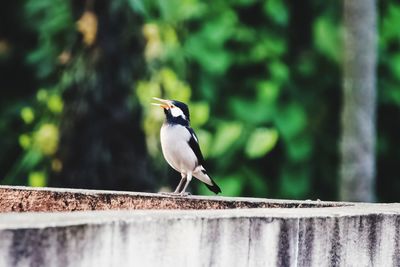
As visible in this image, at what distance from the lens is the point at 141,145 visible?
30.4 feet

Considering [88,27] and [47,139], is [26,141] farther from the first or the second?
[88,27]

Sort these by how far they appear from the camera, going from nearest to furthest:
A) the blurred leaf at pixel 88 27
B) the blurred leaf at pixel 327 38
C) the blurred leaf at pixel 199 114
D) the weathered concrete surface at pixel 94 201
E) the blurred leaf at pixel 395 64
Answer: the weathered concrete surface at pixel 94 201, the blurred leaf at pixel 88 27, the blurred leaf at pixel 199 114, the blurred leaf at pixel 327 38, the blurred leaf at pixel 395 64

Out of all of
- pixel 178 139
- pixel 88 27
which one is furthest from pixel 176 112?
pixel 88 27

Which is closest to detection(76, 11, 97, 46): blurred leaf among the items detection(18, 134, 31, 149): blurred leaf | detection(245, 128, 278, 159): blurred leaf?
detection(18, 134, 31, 149): blurred leaf

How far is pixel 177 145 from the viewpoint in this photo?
19.6 ft

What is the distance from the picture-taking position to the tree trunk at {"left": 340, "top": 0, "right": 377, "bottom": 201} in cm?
962

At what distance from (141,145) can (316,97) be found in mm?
2678

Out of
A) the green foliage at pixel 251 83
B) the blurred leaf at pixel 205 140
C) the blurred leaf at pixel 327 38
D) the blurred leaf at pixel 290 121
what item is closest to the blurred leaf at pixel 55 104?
the green foliage at pixel 251 83

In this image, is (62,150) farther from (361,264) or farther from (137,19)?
(361,264)

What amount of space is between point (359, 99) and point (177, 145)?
4036mm

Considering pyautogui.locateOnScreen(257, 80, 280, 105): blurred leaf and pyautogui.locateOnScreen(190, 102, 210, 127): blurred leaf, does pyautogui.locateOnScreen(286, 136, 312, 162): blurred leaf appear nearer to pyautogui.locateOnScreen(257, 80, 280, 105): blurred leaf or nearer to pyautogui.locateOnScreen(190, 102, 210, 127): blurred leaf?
pyautogui.locateOnScreen(257, 80, 280, 105): blurred leaf

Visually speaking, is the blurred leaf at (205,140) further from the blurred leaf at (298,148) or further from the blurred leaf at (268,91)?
the blurred leaf at (298,148)

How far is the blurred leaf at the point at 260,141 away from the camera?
10516 mm

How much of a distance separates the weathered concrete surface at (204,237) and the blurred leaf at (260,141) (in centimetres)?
602
